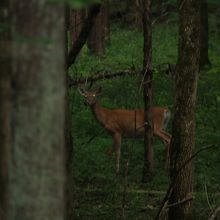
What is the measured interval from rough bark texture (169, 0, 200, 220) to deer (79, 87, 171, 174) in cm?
490

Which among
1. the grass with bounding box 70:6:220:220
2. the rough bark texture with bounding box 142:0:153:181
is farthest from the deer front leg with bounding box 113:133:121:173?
the rough bark texture with bounding box 142:0:153:181

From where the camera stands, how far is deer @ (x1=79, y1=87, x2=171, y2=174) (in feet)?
46.7

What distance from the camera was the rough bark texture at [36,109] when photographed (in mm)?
3305

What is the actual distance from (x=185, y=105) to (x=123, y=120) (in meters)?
6.16

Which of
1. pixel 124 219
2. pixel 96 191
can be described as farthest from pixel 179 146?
pixel 96 191

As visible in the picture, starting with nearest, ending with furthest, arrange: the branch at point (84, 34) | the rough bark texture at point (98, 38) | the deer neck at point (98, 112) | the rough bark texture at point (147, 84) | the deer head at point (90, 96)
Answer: the branch at point (84, 34) → the rough bark texture at point (147, 84) → the deer head at point (90, 96) → the deer neck at point (98, 112) → the rough bark texture at point (98, 38)

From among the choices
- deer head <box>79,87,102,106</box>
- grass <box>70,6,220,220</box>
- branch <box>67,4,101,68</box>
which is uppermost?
branch <box>67,4,101,68</box>

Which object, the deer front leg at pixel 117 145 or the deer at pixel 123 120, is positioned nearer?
the deer front leg at pixel 117 145

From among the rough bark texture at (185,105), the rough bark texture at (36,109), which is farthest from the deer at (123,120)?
the rough bark texture at (36,109)

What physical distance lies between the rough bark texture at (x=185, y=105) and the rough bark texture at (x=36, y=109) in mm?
5234

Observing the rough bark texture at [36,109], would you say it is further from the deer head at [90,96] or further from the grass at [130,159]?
the deer head at [90,96]

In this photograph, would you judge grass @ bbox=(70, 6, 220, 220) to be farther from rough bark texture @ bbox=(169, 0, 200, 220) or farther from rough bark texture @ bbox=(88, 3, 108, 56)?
rough bark texture @ bbox=(88, 3, 108, 56)

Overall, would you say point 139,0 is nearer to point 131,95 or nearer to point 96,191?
point 96,191

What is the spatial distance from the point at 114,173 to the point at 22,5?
932 centimetres
